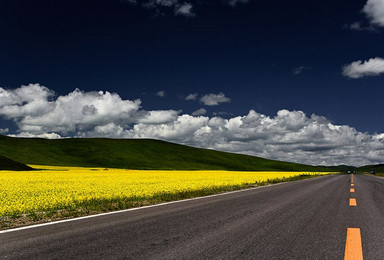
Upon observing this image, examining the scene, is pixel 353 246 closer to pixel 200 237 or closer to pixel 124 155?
pixel 200 237

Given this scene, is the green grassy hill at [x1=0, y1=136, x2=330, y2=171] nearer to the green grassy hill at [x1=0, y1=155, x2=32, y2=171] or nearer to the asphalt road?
the green grassy hill at [x1=0, y1=155, x2=32, y2=171]

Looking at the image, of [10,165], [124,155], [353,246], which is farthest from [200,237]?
[124,155]

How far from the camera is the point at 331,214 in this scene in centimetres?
912

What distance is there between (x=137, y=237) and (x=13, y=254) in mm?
2018

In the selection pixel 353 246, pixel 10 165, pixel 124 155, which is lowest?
pixel 353 246

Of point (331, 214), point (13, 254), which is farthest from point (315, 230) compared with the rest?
point (13, 254)

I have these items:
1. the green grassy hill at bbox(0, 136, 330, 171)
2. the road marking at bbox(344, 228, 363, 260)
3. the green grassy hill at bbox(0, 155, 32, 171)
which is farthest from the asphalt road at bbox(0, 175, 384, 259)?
the green grassy hill at bbox(0, 136, 330, 171)

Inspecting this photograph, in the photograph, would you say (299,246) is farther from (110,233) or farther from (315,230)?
(110,233)

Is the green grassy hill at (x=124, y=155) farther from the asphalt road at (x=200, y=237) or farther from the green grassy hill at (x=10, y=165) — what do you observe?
the asphalt road at (x=200, y=237)

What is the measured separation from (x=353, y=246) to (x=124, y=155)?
427ft

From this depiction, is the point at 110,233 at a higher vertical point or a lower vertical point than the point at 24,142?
lower

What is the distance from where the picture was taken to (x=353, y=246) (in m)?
5.49

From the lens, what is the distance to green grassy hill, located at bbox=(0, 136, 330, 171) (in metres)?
114

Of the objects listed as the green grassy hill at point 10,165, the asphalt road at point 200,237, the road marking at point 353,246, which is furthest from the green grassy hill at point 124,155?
the road marking at point 353,246
